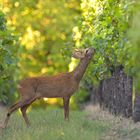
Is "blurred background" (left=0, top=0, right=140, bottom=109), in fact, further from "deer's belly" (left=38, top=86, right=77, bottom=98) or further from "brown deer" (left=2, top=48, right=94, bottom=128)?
"deer's belly" (left=38, top=86, right=77, bottom=98)

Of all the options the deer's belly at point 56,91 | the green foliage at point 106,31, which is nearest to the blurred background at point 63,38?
the green foliage at point 106,31

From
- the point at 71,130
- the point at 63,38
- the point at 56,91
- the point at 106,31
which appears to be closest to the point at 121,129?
the point at 71,130

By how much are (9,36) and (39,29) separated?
89.6 feet

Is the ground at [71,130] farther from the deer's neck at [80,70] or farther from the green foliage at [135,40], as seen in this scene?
the green foliage at [135,40]

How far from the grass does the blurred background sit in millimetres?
1718

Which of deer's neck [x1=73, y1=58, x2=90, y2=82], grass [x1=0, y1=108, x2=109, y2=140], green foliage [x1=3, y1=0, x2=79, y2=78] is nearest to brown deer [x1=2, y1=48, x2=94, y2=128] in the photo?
deer's neck [x1=73, y1=58, x2=90, y2=82]

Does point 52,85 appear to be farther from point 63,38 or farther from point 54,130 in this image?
point 63,38

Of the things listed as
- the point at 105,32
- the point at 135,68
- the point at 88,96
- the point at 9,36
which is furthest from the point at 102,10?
the point at 88,96

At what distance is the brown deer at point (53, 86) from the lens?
59.5 feet

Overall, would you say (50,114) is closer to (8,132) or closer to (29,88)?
(29,88)

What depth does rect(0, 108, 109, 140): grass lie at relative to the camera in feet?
48.4

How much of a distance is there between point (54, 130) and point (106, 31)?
365 centimetres

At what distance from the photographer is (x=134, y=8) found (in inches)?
486

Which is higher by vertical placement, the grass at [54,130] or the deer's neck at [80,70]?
the deer's neck at [80,70]
